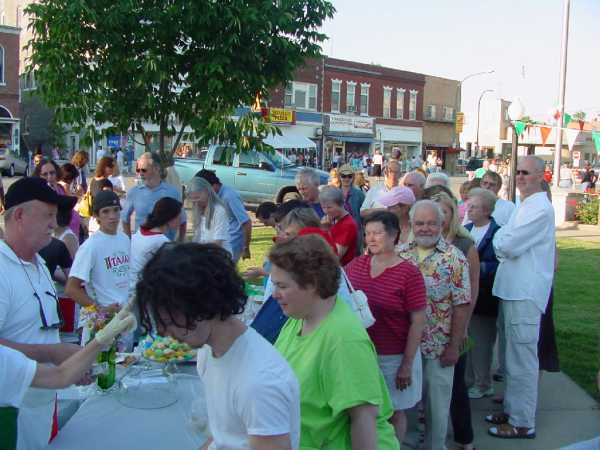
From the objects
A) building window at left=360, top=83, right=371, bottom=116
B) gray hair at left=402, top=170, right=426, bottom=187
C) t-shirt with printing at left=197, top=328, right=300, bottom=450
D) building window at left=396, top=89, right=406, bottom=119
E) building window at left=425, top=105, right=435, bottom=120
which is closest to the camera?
t-shirt with printing at left=197, top=328, right=300, bottom=450

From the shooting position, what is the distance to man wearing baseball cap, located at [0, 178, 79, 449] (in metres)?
2.73

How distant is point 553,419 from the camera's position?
5.18m

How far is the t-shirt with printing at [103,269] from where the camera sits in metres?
4.66

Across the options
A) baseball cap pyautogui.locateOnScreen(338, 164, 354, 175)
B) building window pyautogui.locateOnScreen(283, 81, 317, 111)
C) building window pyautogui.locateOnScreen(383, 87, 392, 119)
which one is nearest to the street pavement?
baseball cap pyautogui.locateOnScreen(338, 164, 354, 175)

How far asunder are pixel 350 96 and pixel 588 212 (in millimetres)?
32026

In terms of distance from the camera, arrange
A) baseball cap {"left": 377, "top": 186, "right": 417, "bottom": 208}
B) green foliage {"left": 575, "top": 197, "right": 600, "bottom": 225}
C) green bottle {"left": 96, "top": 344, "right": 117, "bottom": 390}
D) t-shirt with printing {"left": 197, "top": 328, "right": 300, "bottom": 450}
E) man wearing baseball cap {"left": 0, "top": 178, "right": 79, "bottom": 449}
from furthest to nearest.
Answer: green foliage {"left": 575, "top": 197, "right": 600, "bottom": 225} → baseball cap {"left": 377, "top": 186, "right": 417, "bottom": 208} → green bottle {"left": 96, "top": 344, "right": 117, "bottom": 390} → man wearing baseball cap {"left": 0, "top": 178, "right": 79, "bottom": 449} → t-shirt with printing {"left": 197, "top": 328, "right": 300, "bottom": 450}

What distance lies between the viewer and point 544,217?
4.57 meters

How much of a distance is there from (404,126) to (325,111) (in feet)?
32.3

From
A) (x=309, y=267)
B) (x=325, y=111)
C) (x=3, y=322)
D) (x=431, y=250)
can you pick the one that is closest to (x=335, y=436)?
(x=309, y=267)

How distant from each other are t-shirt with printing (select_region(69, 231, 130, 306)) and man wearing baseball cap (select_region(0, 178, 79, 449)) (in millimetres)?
1565

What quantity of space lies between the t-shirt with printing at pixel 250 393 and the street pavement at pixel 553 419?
9.57ft

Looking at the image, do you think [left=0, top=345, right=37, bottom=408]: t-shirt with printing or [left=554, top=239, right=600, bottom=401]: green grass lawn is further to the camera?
[left=554, top=239, right=600, bottom=401]: green grass lawn

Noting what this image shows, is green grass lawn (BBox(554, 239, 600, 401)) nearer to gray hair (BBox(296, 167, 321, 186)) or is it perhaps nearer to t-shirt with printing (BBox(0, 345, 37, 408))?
gray hair (BBox(296, 167, 321, 186))

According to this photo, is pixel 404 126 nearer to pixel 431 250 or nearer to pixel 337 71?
pixel 337 71
